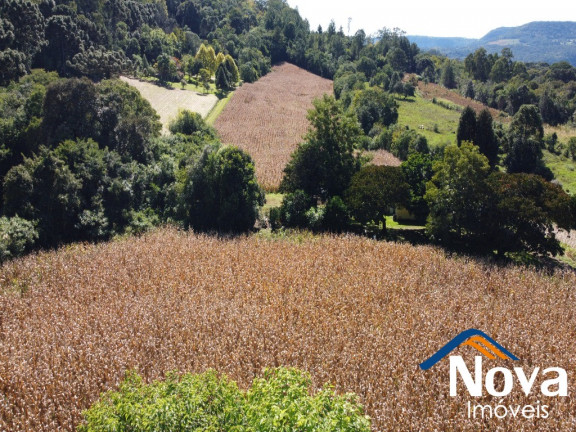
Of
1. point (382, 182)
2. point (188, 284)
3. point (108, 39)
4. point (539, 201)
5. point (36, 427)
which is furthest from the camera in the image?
point (108, 39)

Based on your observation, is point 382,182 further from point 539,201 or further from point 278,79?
point 278,79

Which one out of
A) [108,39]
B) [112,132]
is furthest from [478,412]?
[108,39]

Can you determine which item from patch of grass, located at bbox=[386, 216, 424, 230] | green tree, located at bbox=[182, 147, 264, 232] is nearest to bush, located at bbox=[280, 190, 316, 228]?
green tree, located at bbox=[182, 147, 264, 232]

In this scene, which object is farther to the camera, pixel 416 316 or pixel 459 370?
pixel 416 316

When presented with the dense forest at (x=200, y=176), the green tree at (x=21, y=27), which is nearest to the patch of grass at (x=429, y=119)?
the dense forest at (x=200, y=176)

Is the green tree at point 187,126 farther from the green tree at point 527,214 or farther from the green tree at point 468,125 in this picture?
the green tree at point 527,214
